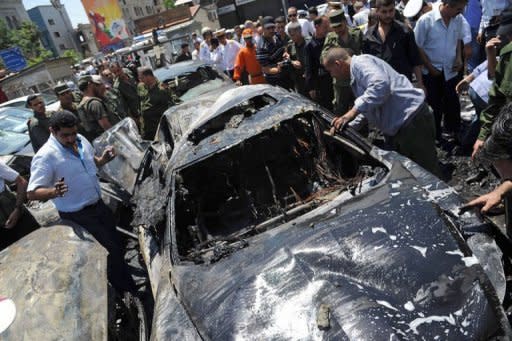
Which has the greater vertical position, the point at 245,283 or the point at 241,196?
the point at 245,283

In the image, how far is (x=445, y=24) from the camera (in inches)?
166

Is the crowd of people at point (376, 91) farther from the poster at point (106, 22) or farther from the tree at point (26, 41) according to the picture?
the poster at point (106, 22)

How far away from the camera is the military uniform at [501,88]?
2414 millimetres

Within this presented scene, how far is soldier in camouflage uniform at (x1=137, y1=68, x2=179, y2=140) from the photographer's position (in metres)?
6.25

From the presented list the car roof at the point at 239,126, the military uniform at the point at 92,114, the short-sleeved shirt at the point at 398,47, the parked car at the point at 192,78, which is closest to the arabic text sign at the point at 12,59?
the parked car at the point at 192,78

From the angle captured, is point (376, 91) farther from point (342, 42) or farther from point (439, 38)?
point (342, 42)

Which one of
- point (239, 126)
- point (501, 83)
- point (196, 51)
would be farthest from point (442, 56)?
point (196, 51)

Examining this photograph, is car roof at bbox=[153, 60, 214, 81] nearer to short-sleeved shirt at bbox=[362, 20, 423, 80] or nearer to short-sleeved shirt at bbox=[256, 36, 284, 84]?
short-sleeved shirt at bbox=[256, 36, 284, 84]

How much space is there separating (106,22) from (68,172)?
140ft

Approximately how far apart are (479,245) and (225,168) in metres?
2.22

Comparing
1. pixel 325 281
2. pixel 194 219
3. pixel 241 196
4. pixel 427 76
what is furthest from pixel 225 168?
pixel 427 76

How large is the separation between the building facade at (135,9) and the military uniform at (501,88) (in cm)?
5454

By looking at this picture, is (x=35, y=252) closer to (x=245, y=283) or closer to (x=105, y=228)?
(x=105, y=228)

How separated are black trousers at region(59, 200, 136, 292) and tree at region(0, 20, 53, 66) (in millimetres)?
37599
